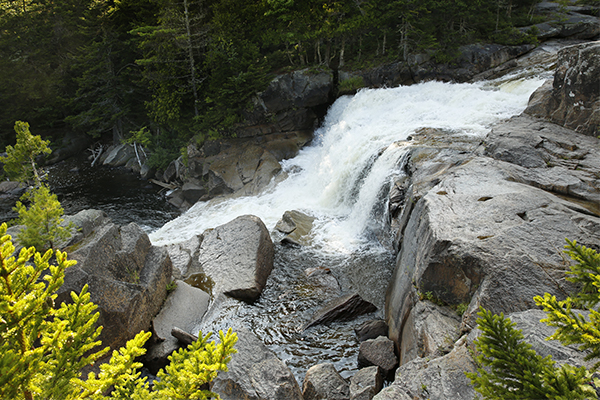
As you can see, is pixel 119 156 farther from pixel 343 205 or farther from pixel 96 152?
pixel 343 205

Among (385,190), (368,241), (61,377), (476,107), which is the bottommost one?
(368,241)

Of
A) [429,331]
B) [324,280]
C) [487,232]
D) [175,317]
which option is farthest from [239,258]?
[487,232]

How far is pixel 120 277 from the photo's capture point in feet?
29.7

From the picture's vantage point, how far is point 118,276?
899 centimetres

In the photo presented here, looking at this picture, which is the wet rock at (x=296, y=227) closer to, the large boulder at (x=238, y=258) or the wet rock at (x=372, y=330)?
the large boulder at (x=238, y=258)

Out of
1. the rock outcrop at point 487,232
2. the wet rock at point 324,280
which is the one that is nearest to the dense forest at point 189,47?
the rock outcrop at point 487,232

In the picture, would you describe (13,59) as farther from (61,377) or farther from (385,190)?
(61,377)

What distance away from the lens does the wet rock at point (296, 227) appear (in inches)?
509

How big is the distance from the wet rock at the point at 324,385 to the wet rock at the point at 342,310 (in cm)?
181

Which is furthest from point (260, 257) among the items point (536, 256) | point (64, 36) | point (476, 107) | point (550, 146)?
point (64, 36)

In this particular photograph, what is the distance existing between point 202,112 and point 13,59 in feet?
50.7

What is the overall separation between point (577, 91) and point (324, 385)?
11.5 m

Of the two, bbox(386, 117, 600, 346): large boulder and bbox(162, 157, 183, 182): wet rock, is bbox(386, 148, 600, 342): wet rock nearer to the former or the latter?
bbox(386, 117, 600, 346): large boulder

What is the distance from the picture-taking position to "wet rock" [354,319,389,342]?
27.6 ft
